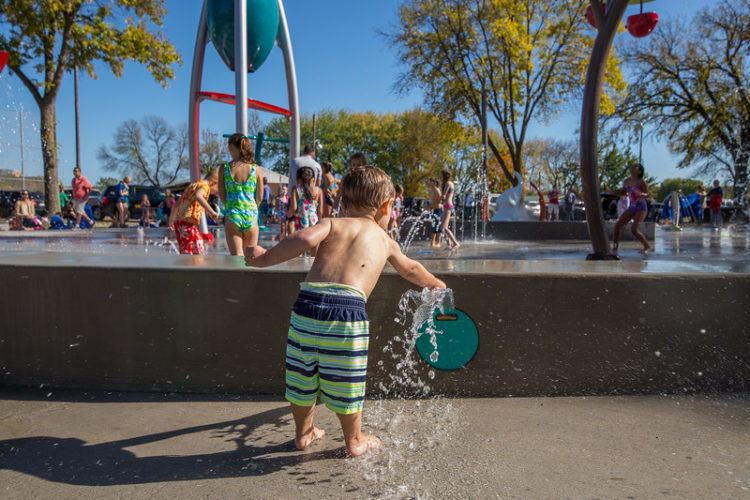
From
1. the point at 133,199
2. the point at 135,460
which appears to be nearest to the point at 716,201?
the point at 135,460

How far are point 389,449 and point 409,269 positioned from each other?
0.85 metres

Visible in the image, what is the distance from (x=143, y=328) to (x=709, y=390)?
11.1 feet

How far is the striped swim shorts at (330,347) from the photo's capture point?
2.20m

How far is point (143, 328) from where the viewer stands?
311cm

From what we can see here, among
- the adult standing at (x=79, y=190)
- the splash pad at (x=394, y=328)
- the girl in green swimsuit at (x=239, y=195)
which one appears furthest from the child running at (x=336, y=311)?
the adult standing at (x=79, y=190)

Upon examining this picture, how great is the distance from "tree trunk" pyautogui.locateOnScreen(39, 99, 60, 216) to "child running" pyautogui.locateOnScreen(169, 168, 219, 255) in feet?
44.0

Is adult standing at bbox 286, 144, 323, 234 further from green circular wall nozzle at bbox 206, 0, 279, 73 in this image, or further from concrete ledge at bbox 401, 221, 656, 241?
concrete ledge at bbox 401, 221, 656, 241

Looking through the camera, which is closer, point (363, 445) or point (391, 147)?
point (363, 445)

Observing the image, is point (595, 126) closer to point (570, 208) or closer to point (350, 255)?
point (350, 255)

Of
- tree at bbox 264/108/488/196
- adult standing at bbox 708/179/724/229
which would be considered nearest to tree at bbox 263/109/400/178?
tree at bbox 264/108/488/196

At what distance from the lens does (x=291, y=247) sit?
2.20 m

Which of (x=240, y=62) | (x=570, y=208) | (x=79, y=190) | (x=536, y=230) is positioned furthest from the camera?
(x=570, y=208)

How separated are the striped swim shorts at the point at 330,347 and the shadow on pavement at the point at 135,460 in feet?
1.03

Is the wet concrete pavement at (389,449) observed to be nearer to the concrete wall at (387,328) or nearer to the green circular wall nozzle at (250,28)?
the concrete wall at (387,328)
